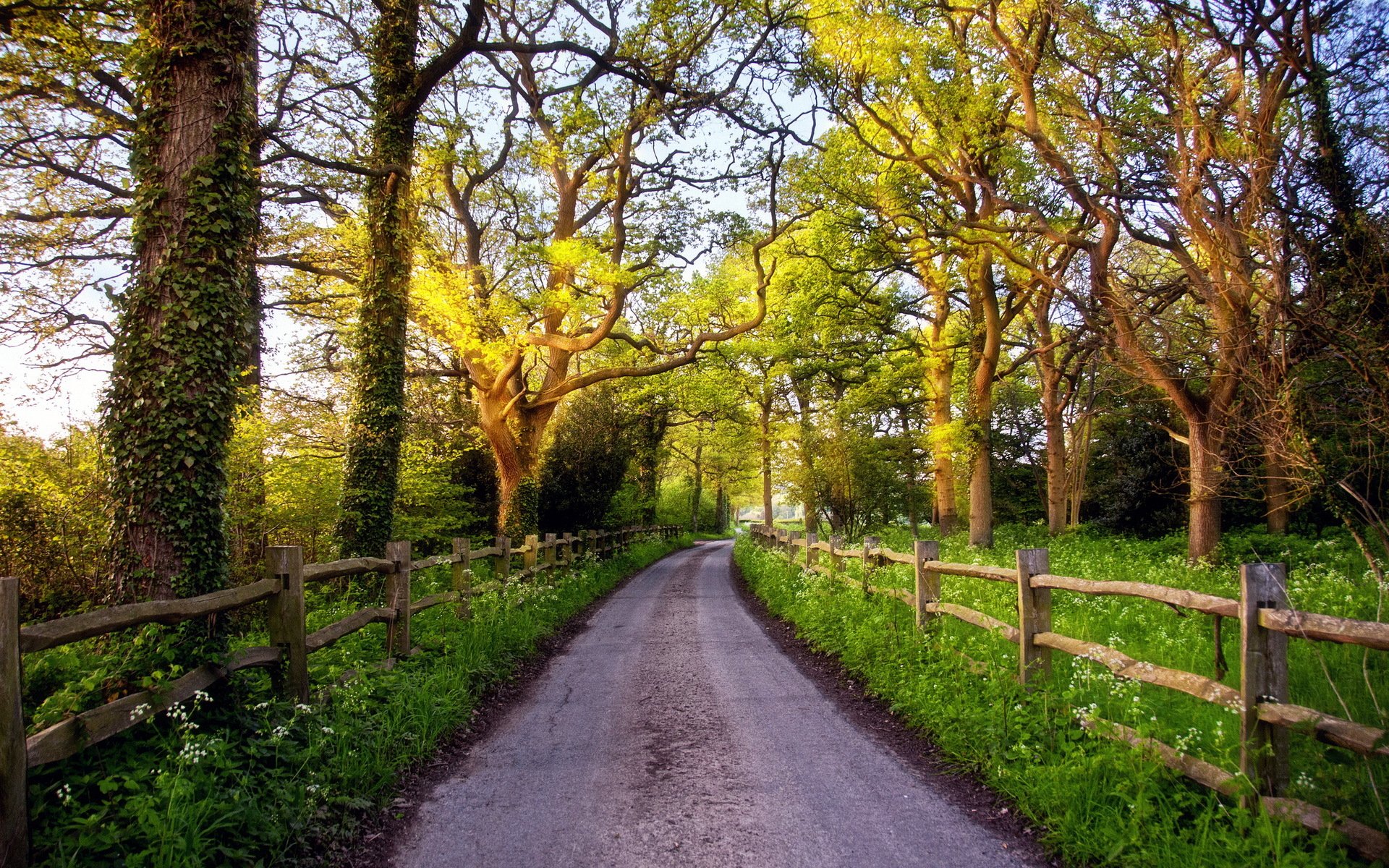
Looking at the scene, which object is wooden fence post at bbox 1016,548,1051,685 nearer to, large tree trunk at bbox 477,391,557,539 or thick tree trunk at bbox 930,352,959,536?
thick tree trunk at bbox 930,352,959,536

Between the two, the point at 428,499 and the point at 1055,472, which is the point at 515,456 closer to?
the point at 428,499

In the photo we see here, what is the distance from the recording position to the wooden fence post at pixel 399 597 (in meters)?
6.41

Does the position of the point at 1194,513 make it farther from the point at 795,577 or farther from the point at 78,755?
the point at 78,755

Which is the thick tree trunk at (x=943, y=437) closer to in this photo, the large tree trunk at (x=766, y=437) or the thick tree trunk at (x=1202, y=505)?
the thick tree trunk at (x=1202, y=505)

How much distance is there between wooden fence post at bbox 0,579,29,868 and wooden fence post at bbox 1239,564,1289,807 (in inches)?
204

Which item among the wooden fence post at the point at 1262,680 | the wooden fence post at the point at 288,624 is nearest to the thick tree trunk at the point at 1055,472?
the wooden fence post at the point at 1262,680

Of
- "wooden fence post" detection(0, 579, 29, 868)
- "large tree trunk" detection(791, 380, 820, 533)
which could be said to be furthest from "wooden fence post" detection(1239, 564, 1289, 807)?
"large tree trunk" detection(791, 380, 820, 533)

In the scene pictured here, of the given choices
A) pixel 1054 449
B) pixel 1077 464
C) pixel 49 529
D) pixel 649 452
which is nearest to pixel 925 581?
pixel 49 529

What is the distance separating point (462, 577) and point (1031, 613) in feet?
20.6

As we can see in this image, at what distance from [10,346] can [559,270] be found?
9.36 meters

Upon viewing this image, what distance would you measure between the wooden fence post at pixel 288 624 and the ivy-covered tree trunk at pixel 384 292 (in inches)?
167

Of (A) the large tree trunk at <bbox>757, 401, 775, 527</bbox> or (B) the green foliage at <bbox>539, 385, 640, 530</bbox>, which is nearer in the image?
(B) the green foliage at <bbox>539, 385, 640, 530</bbox>

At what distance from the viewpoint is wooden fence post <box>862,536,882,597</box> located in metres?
8.70

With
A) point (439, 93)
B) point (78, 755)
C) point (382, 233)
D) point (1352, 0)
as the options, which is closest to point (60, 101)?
point (382, 233)
